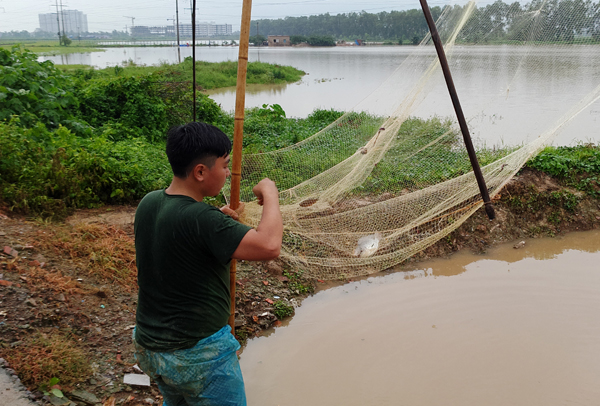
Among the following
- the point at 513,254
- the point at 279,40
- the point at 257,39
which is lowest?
the point at 513,254

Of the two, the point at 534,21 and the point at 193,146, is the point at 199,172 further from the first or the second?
the point at 534,21

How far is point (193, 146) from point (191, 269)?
0.34m

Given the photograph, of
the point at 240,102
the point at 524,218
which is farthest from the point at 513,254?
the point at 240,102

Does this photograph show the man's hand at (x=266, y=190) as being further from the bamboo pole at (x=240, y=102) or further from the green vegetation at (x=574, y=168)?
the green vegetation at (x=574, y=168)

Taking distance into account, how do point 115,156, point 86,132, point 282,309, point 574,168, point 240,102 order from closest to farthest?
point 240,102 → point 282,309 → point 115,156 → point 574,168 → point 86,132

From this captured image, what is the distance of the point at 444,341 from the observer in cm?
307

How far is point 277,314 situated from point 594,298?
2.50 m

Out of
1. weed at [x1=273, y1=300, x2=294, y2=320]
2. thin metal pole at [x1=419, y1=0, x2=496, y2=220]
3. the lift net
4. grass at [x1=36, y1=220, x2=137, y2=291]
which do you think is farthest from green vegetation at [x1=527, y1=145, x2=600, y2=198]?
grass at [x1=36, y1=220, x2=137, y2=291]

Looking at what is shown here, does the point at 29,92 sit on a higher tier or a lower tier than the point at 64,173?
higher

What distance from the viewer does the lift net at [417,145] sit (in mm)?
3168

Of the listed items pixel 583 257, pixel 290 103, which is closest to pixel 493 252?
pixel 583 257

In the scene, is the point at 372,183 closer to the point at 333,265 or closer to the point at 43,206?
the point at 333,265

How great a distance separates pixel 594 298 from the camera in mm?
3525

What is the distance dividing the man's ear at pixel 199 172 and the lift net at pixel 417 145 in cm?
138
